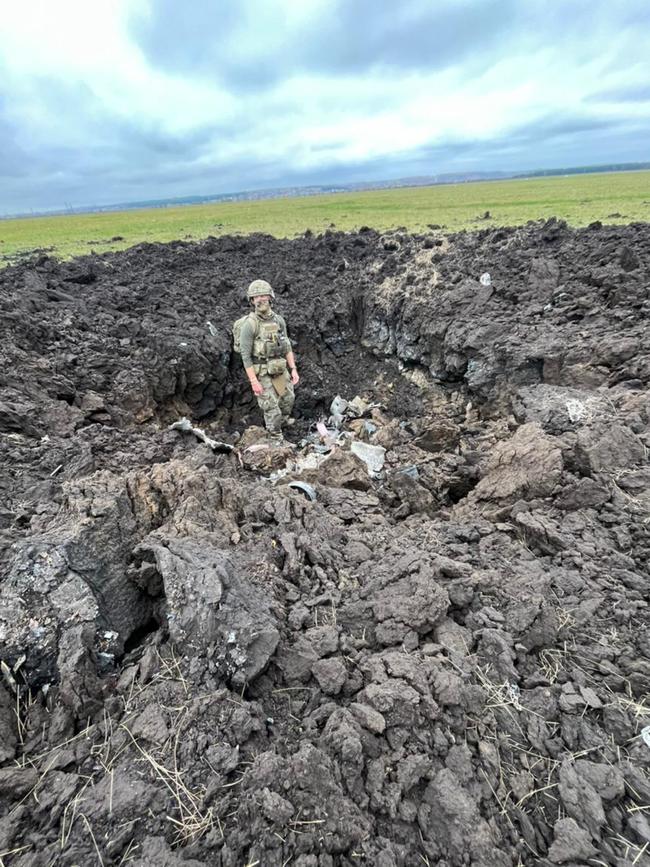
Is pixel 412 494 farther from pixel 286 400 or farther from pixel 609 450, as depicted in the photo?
pixel 286 400

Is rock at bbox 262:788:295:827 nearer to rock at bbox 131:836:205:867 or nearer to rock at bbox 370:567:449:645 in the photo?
rock at bbox 131:836:205:867

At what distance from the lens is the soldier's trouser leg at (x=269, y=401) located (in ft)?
25.5

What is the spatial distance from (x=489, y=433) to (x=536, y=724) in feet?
13.3

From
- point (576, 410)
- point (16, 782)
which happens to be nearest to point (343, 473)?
point (576, 410)

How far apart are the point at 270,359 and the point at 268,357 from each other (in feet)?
0.19

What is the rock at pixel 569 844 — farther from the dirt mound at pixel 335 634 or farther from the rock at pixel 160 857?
the rock at pixel 160 857

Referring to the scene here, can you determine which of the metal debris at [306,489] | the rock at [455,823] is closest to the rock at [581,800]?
the rock at [455,823]

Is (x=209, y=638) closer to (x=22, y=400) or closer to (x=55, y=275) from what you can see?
(x=22, y=400)

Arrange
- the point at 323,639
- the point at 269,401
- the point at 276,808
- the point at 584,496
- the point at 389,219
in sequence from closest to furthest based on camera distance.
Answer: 1. the point at 276,808
2. the point at 323,639
3. the point at 584,496
4. the point at 269,401
5. the point at 389,219

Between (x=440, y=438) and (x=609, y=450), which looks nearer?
(x=609, y=450)

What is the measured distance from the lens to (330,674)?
2.46 metres

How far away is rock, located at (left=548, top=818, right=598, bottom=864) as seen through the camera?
1782 millimetres

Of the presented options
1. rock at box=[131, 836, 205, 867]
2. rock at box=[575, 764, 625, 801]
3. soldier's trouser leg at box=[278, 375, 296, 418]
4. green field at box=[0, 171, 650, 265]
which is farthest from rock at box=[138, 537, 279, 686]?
green field at box=[0, 171, 650, 265]

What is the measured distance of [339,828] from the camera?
1.81 meters
